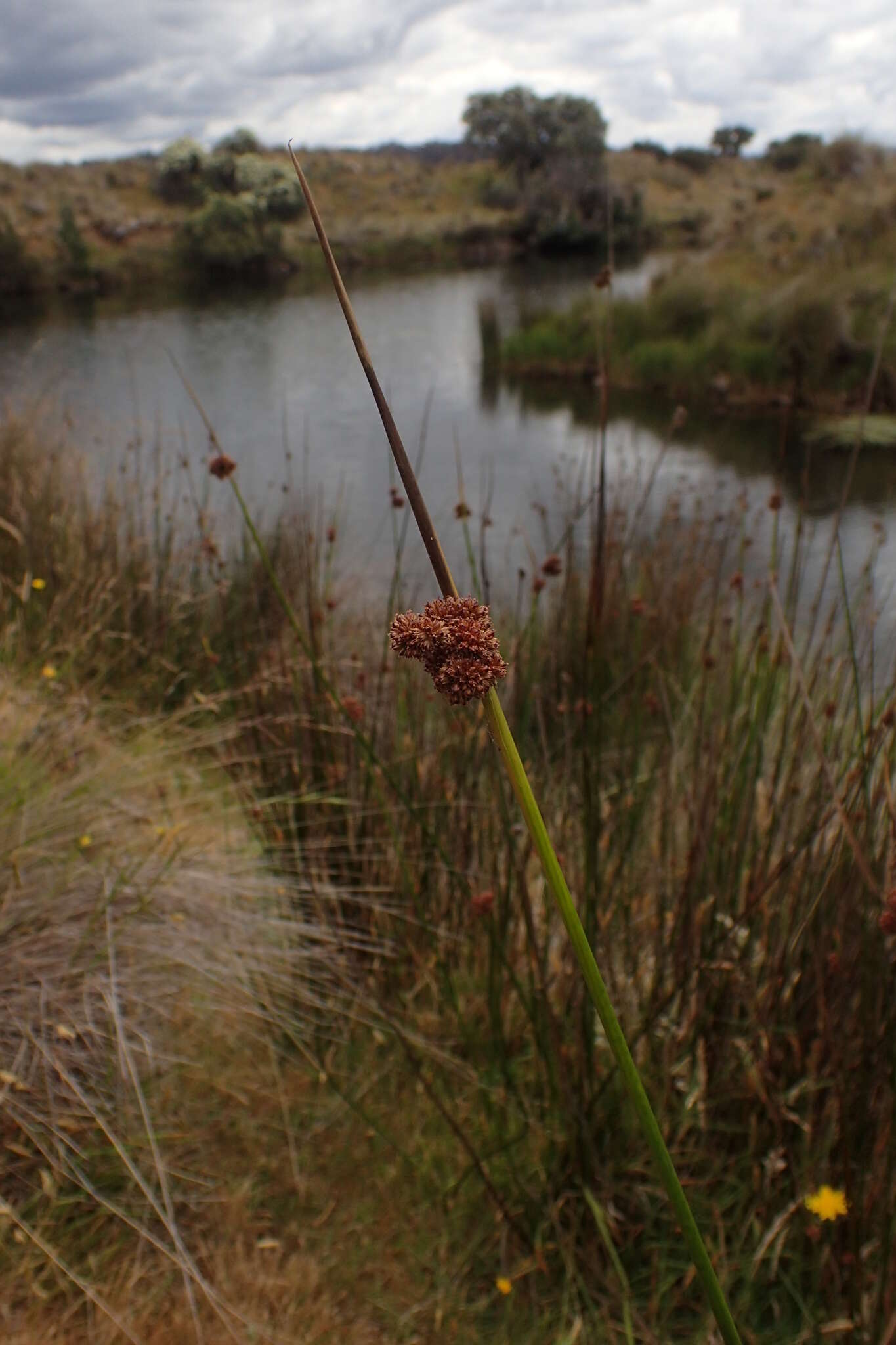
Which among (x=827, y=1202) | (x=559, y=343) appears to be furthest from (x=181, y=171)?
(x=827, y=1202)

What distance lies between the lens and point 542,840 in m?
0.25

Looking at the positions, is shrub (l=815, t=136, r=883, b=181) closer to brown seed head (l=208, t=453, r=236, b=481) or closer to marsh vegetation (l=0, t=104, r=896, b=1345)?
marsh vegetation (l=0, t=104, r=896, b=1345)

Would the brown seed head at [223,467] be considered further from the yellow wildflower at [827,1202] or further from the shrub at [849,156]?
the shrub at [849,156]

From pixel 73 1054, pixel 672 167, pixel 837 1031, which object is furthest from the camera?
pixel 672 167

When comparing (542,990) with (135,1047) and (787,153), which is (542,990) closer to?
(135,1047)

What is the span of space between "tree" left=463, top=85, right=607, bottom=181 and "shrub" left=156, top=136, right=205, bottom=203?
789 centimetres

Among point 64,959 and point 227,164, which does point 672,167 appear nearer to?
point 227,164

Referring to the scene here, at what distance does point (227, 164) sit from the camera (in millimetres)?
21500

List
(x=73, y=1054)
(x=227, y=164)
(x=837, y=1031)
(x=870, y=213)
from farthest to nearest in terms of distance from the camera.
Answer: (x=227, y=164)
(x=870, y=213)
(x=73, y=1054)
(x=837, y=1031)

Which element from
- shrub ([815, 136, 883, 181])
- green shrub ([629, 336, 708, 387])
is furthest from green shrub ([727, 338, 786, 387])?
shrub ([815, 136, 883, 181])

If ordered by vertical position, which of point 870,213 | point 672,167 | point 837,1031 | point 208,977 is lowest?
point 208,977

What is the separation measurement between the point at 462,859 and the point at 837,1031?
689mm

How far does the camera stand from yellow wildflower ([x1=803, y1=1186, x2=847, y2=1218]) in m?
1.00

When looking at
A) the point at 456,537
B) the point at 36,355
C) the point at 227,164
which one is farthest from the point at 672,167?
the point at 456,537
